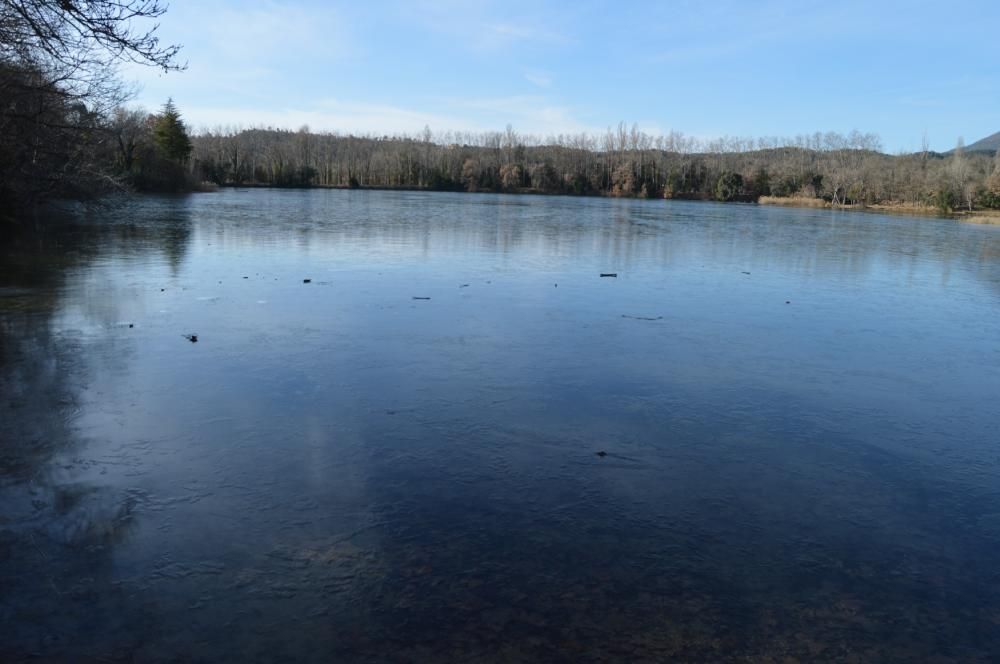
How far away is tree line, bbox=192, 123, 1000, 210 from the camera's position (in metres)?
77.9

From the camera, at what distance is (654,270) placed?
55.3ft

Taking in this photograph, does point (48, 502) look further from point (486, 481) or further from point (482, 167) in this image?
point (482, 167)

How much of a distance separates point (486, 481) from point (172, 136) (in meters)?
64.7

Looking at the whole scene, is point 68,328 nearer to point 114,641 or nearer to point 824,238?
point 114,641

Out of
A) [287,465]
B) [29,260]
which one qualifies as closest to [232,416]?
[287,465]

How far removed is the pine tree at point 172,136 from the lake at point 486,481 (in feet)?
180

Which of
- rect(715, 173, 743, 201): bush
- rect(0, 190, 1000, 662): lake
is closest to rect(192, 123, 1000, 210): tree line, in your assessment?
rect(715, 173, 743, 201): bush

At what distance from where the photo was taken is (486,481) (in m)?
5.05

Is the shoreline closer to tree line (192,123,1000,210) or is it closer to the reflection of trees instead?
tree line (192,123,1000,210)

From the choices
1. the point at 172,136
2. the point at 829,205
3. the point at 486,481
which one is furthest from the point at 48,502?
the point at 829,205

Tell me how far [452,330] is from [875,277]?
1278cm

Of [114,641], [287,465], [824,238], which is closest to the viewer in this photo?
[114,641]

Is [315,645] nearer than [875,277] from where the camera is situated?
Yes

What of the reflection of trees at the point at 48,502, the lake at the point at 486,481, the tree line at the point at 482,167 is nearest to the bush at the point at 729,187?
the tree line at the point at 482,167
